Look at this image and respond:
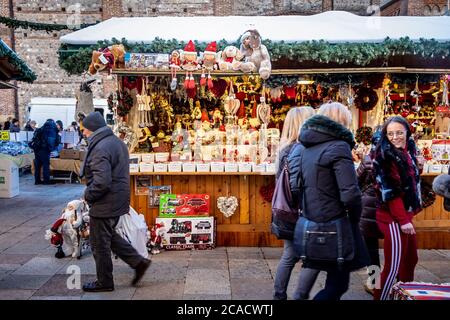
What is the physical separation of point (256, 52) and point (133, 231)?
111 inches

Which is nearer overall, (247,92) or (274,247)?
(274,247)

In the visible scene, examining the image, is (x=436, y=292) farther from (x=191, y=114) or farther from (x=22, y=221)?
(x=22, y=221)

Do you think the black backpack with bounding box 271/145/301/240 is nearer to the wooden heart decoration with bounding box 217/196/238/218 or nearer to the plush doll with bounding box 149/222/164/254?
the wooden heart decoration with bounding box 217/196/238/218

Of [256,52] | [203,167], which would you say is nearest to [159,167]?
[203,167]

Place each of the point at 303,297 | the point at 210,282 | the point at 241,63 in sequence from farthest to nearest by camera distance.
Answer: the point at 241,63 → the point at 210,282 → the point at 303,297

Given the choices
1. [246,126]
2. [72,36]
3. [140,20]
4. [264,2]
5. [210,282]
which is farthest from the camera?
[264,2]

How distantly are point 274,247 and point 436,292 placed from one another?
11.0 feet

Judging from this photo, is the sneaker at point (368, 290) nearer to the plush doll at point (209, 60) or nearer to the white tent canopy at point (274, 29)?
the plush doll at point (209, 60)

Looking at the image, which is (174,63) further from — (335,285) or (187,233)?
(335,285)

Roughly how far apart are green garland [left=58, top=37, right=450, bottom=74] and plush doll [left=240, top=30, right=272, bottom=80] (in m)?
0.31

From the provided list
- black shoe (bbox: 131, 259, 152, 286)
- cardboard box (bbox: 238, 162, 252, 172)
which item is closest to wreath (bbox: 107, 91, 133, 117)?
cardboard box (bbox: 238, 162, 252, 172)

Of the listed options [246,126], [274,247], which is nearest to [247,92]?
[246,126]

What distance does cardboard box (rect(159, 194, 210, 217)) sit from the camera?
19.8 feet

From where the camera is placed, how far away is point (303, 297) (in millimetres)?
3420
